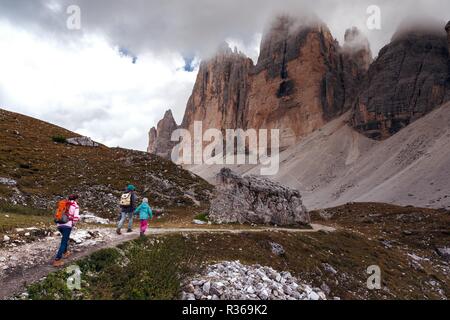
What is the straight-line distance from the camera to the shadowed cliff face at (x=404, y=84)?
132750 mm

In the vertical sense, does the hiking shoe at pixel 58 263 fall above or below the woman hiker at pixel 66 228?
below

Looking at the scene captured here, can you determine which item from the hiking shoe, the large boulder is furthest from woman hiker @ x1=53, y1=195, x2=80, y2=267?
the large boulder

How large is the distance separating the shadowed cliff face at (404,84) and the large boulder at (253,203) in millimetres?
114456

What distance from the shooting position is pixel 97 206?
3403cm

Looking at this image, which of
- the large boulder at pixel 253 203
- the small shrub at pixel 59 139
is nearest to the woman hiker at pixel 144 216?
the large boulder at pixel 253 203

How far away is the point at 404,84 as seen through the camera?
461 feet

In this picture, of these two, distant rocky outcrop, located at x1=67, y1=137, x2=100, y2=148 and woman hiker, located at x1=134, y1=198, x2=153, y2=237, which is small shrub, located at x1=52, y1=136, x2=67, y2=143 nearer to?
distant rocky outcrop, located at x1=67, y1=137, x2=100, y2=148

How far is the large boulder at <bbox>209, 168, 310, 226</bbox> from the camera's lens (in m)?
32.0

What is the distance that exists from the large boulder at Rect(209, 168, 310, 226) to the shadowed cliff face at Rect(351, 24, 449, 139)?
11446 cm

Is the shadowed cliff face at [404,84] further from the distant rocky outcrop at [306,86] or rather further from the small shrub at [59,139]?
the small shrub at [59,139]

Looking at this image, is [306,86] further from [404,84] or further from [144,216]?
[144,216]

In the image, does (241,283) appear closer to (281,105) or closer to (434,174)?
(434,174)

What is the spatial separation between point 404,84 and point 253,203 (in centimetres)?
13080
